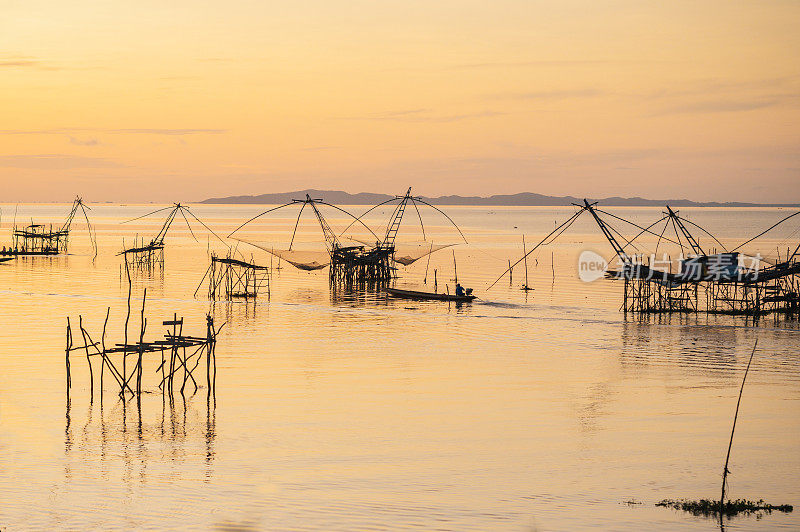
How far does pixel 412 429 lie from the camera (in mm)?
13391

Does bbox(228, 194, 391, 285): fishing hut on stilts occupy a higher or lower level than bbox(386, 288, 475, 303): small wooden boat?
higher

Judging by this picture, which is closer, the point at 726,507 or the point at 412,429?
the point at 726,507

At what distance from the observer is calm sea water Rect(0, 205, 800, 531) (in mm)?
9984

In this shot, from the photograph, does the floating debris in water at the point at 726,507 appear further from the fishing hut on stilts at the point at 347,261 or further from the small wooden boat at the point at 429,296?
the fishing hut on stilts at the point at 347,261

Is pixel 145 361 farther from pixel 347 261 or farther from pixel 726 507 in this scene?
pixel 347 261

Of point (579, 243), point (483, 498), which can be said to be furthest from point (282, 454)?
point (579, 243)

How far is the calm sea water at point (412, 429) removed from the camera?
32.8 feet

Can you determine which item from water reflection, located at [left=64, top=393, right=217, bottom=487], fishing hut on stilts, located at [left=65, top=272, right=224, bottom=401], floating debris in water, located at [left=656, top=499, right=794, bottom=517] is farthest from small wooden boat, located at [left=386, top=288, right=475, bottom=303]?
floating debris in water, located at [left=656, top=499, right=794, bottom=517]

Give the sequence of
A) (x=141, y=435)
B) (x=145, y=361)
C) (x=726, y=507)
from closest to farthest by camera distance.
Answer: (x=726, y=507)
(x=141, y=435)
(x=145, y=361)

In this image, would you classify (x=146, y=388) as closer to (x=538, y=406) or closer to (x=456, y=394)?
(x=456, y=394)

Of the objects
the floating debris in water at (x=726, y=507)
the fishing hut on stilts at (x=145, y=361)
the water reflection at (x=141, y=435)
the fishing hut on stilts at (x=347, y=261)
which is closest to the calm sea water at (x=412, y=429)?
the water reflection at (x=141, y=435)

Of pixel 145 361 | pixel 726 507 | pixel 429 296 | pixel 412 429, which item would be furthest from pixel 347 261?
pixel 726 507

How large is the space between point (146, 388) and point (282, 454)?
4.73m

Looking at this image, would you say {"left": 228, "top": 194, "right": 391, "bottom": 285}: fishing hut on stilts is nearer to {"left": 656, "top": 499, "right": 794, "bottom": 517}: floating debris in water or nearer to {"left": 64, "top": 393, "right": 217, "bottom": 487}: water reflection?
{"left": 64, "top": 393, "right": 217, "bottom": 487}: water reflection
